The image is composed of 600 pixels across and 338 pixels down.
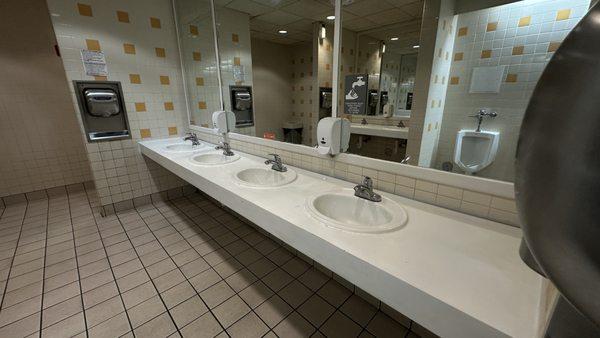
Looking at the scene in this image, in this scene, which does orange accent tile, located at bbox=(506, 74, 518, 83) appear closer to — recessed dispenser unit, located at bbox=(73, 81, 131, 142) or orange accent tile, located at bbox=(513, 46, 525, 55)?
orange accent tile, located at bbox=(513, 46, 525, 55)

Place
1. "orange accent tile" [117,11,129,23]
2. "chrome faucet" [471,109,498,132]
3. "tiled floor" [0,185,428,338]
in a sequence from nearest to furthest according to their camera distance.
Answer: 1. "chrome faucet" [471,109,498,132]
2. "tiled floor" [0,185,428,338]
3. "orange accent tile" [117,11,129,23]

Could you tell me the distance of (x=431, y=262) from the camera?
756mm

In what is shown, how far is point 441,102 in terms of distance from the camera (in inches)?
48.3

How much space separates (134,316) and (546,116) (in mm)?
1997

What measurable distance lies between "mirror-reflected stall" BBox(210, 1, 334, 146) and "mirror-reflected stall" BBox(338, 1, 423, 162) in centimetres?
12

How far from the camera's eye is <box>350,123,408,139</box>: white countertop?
4.45 ft

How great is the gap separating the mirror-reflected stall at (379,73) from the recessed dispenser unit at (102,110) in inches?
93.6

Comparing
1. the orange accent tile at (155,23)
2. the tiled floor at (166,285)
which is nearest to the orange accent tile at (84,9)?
the orange accent tile at (155,23)

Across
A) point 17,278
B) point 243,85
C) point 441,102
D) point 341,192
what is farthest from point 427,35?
point 17,278

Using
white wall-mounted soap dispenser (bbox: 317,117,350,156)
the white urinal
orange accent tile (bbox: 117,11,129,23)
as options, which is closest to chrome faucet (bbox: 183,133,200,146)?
orange accent tile (bbox: 117,11,129,23)

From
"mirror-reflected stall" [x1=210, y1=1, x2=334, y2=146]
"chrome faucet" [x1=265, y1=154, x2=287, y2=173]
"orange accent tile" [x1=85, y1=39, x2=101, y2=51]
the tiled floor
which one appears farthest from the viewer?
A: "orange accent tile" [x1=85, y1=39, x2=101, y2=51]

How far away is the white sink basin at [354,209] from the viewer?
106 cm

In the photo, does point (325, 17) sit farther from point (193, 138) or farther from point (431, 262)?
point (193, 138)

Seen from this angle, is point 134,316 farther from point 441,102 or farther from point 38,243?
point 441,102
